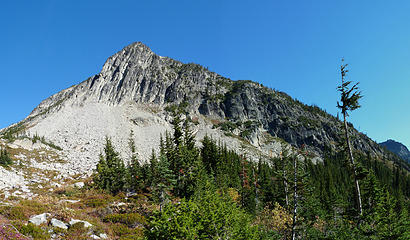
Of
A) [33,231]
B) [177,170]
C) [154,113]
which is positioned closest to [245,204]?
[177,170]

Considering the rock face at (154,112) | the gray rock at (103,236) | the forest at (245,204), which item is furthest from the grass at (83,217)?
the rock face at (154,112)

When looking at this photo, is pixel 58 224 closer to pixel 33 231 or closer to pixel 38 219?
pixel 38 219

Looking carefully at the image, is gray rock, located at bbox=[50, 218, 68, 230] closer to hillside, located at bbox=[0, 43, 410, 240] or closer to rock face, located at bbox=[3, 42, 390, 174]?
hillside, located at bbox=[0, 43, 410, 240]

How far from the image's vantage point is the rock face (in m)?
111

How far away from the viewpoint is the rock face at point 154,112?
4380 inches

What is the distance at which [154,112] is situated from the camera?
484ft

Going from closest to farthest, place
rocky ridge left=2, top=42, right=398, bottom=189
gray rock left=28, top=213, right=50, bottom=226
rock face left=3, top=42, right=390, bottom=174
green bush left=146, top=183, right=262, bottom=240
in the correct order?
green bush left=146, top=183, right=262, bottom=240 → gray rock left=28, top=213, right=50, bottom=226 → rocky ridge left=2, top=42, right=398, bottom=189 → rock face left=3, top=42, right=390, bottom=174

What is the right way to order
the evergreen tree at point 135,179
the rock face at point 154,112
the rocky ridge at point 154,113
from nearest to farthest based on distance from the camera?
1. the evergreen tree at point 135,179
2. the rocky ridge at point 154,113
3. the rock face at point 154,112

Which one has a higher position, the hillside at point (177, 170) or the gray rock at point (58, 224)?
the hillside at point (177, 170)

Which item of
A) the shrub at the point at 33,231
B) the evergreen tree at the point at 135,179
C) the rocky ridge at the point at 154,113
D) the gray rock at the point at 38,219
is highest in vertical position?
the rocky ridge at the point at 154,113

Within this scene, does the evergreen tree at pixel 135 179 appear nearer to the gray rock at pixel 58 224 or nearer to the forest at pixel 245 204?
the forest at pixel 245 204

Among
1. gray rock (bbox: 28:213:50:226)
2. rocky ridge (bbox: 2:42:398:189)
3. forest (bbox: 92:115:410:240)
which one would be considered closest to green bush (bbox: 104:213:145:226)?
forest (bbox: 92:115:410:240)

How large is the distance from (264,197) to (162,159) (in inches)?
1402

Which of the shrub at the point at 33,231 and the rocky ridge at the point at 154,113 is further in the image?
the rocky ridge at the point at 154,113
